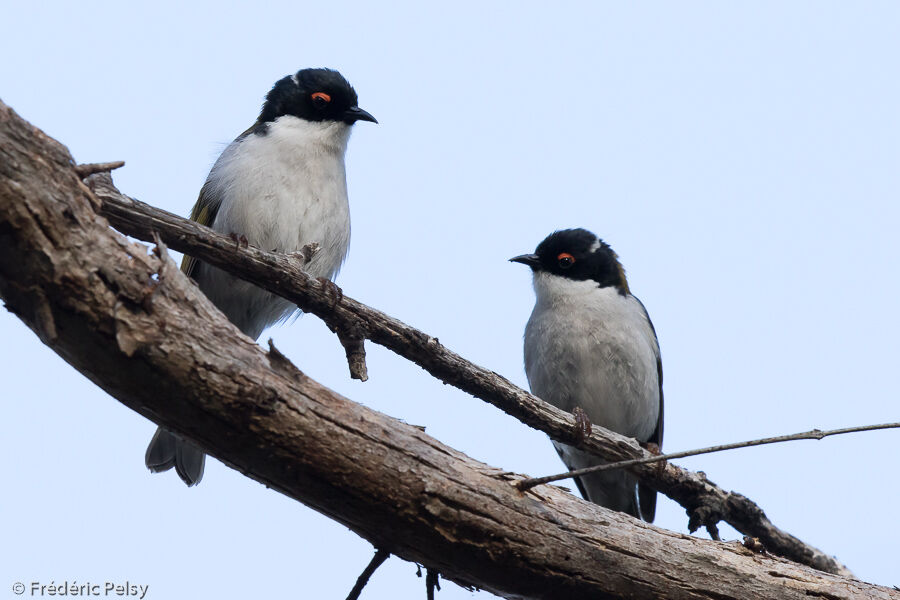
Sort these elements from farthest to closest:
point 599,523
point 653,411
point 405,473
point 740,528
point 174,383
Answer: point 653,411 → point 740,528 → point 599,523 → point 405,473 → point 174,383

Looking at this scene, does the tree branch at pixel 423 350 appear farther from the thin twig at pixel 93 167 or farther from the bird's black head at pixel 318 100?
the bird's black head at pixel 318 100

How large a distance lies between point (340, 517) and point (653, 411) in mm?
4872

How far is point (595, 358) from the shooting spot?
759 cm

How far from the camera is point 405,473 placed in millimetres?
3609

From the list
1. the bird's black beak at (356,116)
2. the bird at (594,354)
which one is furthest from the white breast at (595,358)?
the bird's black beak at (356,116)

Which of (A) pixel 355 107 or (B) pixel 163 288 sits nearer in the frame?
(B) pixel 163 288

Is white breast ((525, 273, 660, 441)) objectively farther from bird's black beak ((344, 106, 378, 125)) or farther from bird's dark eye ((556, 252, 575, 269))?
bird's black beak ((344, 106, 378, 125))

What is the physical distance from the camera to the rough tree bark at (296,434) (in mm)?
3059

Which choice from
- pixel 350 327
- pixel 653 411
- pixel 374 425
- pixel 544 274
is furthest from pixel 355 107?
pixel 374 425

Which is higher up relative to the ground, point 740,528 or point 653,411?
point 653,411

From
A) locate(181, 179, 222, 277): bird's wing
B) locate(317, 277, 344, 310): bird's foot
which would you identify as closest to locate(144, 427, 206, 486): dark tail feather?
locate(181, 179, 222, 277): bird's wing

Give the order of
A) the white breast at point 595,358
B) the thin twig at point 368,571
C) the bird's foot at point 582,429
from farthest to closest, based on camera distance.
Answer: the white breast at point 595,358 → the bird's foot at point 582,429 → the thin twig at point 368,571

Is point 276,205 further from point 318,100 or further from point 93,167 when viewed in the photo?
point 93,167

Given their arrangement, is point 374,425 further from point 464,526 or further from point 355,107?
point 355,107
